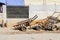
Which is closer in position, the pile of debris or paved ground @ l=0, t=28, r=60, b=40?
paved ground @ l=0, t=28, r=60, b=40

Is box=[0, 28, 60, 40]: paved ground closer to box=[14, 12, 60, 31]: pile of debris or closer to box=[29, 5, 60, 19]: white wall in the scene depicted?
box=[14, 12, 60, 31]: pile of debris

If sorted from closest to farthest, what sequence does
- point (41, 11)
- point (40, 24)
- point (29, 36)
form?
point (29, 36)
point (40, 24)
point (41, 11)

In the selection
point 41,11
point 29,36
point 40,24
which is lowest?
point 29,36

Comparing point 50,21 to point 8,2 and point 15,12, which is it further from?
point 8,2

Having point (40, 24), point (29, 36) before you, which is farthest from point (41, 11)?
point (29, 36)

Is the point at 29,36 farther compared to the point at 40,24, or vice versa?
the point at 40,24

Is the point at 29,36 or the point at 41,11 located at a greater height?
the point at 41,11

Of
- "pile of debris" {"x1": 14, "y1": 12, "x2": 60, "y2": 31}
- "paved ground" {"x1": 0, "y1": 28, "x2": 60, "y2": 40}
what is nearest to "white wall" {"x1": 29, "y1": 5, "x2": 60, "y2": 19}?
"pile of debris" {"x1": 14, "y1": 12, "x2": 60, "y2": 31}

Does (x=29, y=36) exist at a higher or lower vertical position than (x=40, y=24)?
lower

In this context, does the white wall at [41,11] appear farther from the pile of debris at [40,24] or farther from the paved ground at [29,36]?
the paved ground at [29,36]

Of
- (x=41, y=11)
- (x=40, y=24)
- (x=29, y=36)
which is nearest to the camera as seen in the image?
(x=29, y=36)

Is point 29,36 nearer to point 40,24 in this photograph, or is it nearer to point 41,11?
point 40,24

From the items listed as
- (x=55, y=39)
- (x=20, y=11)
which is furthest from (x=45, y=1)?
(x=55, y=39)

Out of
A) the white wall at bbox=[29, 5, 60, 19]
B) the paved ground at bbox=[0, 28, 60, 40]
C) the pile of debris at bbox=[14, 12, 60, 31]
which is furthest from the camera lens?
the white wall at bbox=[29, 5, 60, 19]
